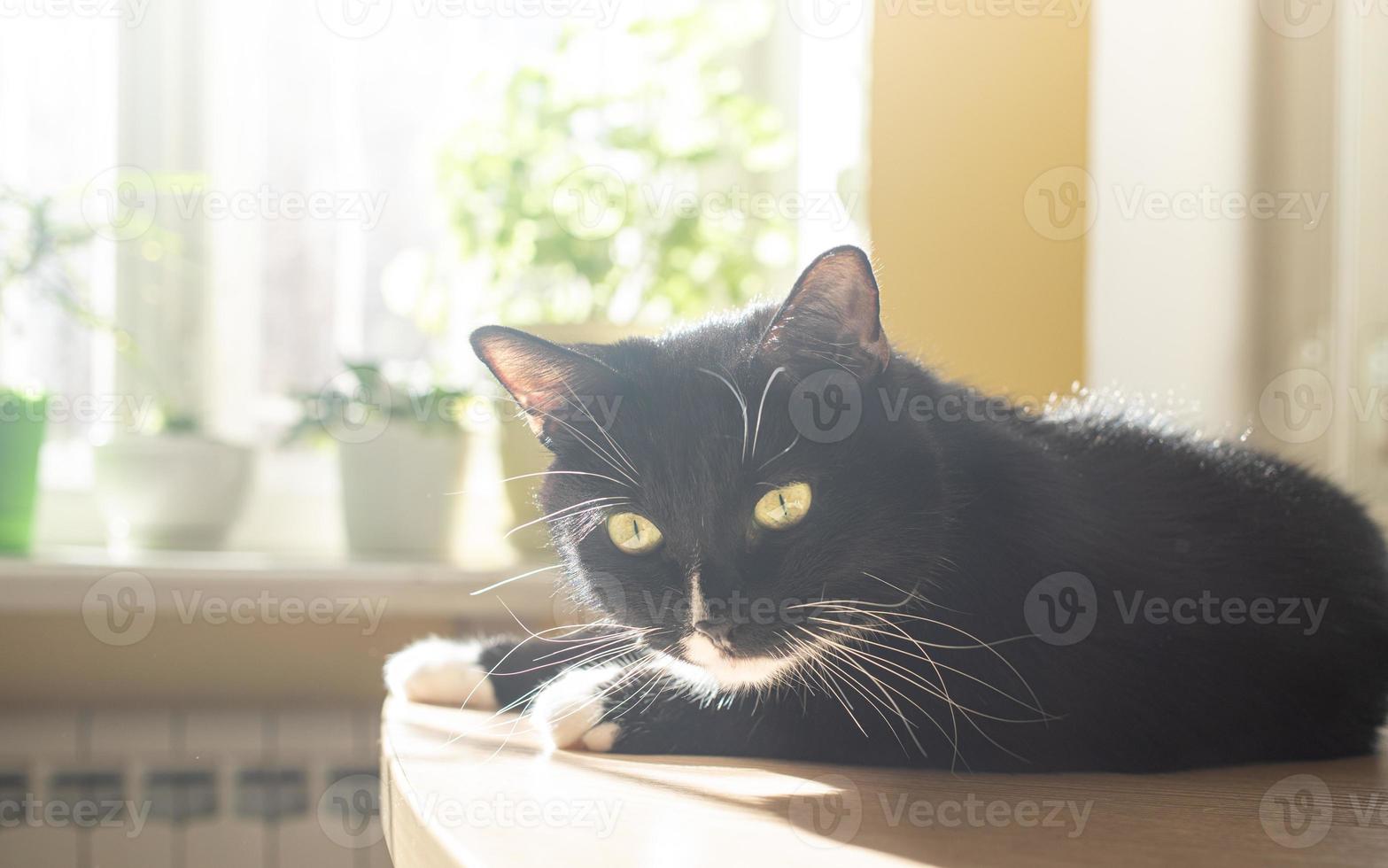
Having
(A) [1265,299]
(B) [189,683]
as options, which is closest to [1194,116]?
(A) [1265,299]

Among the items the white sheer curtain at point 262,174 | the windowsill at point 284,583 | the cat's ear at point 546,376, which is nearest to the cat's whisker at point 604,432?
the cat's ear at point 546,376

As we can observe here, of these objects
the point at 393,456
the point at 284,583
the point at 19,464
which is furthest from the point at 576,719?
the point at 19,464

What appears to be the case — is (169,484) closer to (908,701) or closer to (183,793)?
(183,793)

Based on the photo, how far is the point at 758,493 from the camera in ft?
2.18

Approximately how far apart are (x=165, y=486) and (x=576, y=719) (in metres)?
1.25

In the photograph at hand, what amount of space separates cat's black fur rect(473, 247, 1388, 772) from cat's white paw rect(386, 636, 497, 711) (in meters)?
0.17

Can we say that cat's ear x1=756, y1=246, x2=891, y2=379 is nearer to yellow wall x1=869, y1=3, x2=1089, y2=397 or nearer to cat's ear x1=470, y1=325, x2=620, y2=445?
cat's ear x1=470, y1=325, x2=620, y2=445

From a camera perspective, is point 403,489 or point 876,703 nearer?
point 876,703

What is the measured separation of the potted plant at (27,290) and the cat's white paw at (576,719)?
4.14 ft

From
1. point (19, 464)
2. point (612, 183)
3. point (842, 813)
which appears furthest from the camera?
point (612, 183)

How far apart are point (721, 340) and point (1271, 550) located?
0.42 meters

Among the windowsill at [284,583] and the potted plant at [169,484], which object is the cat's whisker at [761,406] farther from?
the potted plant at [169,484]

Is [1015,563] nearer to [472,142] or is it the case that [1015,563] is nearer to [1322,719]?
[1322,719]

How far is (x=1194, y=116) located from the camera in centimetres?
144
